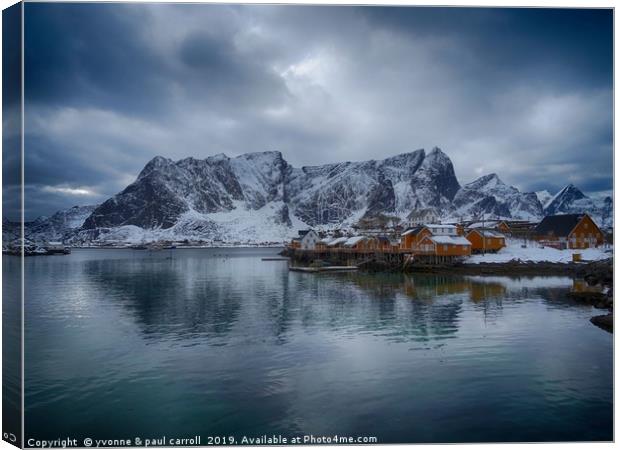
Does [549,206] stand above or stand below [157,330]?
above

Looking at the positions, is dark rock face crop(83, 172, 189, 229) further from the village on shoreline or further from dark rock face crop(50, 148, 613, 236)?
the village on shoreline

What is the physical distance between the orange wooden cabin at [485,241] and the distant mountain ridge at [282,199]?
1.77 m

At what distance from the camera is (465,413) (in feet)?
15.3

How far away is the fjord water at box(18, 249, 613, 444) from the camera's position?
4.49 metres

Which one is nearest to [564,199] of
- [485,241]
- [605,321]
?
[605,321]

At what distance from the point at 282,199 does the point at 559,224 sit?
11015 mm

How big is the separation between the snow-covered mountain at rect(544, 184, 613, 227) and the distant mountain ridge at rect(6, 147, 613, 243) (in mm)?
23

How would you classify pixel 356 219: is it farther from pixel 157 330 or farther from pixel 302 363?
pixel 302 363

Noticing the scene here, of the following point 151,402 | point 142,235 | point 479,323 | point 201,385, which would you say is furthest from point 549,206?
point 142,235

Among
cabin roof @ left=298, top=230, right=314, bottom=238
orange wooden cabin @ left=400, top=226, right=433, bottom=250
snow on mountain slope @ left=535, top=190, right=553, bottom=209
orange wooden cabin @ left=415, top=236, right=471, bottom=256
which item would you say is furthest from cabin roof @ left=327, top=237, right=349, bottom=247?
snow on mountain slope @ left=535, top=190, right=553, bottom=209

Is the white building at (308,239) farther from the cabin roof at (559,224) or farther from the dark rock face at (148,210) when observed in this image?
the cabin roof at (559,224)

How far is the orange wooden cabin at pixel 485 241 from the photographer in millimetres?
17245

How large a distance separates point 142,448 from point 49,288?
13189 mm

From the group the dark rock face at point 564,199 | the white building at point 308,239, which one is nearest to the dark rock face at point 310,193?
the dark rock face at point 564,199
